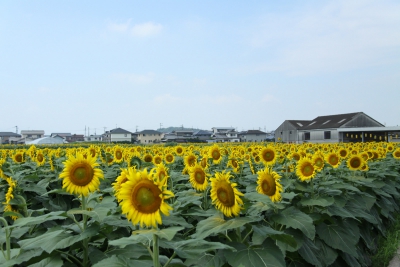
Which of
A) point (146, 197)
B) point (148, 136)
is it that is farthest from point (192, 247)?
point (148, 136)

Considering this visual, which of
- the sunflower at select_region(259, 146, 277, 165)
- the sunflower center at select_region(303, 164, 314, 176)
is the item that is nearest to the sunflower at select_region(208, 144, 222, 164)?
the sunflower at select_region(259, 146, 277, 165)

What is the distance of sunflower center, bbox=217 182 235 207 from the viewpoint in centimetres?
238

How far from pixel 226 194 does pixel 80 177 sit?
1.15 metres

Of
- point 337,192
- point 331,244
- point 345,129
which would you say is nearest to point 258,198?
point 331,244

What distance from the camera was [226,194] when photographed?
7.85 feet

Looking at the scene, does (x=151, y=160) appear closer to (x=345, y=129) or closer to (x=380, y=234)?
(x=380, y=234)

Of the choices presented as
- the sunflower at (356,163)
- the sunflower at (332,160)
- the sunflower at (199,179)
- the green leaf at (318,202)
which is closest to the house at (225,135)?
the sunflower at (356,163)

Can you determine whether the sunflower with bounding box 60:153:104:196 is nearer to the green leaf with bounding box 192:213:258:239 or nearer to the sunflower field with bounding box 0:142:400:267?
the sunflower field with bounding box 0:142:400:267

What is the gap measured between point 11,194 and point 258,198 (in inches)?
97.8

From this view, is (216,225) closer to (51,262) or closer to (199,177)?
Result: (51,262)

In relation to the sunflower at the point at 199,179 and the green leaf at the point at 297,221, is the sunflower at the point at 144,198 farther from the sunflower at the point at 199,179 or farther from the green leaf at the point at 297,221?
the sunflower at the point at 199,179

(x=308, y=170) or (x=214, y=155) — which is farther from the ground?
(x=214, y=155)

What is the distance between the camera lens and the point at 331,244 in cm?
396

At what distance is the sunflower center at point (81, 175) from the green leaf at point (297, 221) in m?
1.51
